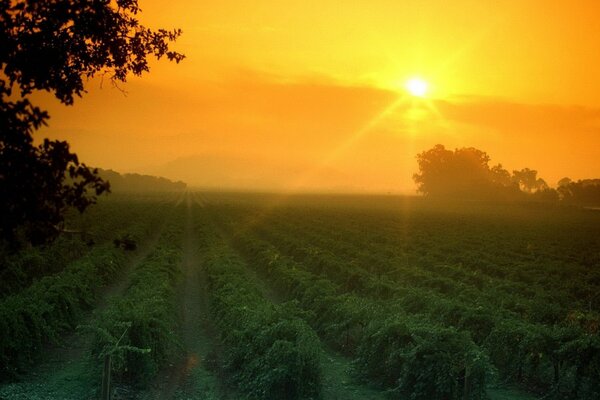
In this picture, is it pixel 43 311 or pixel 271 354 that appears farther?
pixel 43 311

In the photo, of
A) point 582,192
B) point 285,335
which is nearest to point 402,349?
point 285,335

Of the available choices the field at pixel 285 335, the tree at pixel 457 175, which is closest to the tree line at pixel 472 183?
the tree at pixel 457 175

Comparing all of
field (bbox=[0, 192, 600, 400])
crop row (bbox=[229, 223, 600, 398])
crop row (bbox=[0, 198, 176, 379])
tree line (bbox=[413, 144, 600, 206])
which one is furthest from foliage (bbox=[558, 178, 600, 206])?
crop row (bbox=[0, 198, 176, 379])

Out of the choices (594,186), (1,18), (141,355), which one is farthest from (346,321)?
(594,186)

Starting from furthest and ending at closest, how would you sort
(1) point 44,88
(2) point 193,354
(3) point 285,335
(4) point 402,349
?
(2) point 193,354 → (3) point 285,335 → (4) point 402,349 → (1) point 44,88

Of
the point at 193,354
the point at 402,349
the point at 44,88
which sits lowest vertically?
the point at 193,354

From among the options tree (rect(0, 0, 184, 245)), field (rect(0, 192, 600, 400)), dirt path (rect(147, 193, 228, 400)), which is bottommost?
dirt path (rect(147, 193, 228, 400))

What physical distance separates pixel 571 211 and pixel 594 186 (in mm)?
26867

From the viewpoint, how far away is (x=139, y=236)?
31.3 metres

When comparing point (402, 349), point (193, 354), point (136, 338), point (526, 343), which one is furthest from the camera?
point (193, 354)

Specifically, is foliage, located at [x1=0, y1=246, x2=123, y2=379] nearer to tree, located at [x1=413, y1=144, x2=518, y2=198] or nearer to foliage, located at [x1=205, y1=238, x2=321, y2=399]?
foliage, located at [x1=205, y1=238, x2=321, y2=399]

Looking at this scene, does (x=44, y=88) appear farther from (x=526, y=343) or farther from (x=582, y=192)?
(x=582, y=192)

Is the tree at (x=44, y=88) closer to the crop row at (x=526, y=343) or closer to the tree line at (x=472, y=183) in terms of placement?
the crop row at (x=526, y=343)

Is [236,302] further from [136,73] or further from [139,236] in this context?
[139,236]
